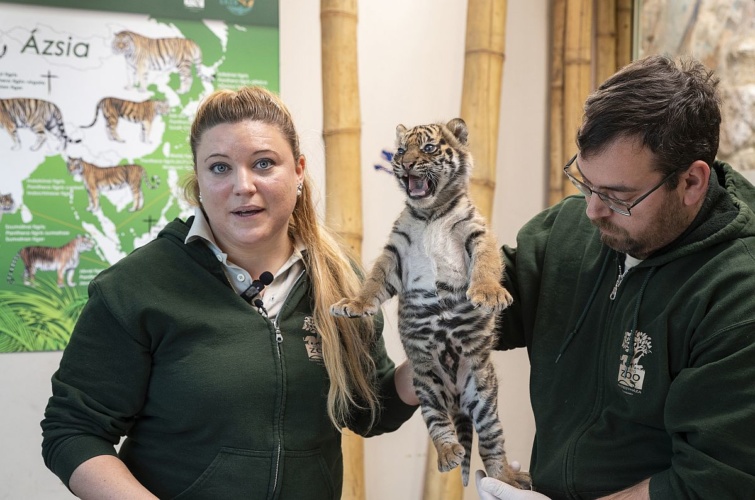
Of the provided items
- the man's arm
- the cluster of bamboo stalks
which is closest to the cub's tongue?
the man's arm

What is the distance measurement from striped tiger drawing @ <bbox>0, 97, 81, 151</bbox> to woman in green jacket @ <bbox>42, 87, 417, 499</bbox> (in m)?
1.21

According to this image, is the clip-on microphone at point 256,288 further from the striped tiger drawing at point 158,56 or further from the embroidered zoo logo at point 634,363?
the striped tiger drawing at point 158,56

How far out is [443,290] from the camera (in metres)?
1.42

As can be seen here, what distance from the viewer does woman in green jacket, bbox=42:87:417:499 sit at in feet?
5.42

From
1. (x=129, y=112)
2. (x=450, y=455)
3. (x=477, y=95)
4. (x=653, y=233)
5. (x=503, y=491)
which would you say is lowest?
(x=503, y=491)

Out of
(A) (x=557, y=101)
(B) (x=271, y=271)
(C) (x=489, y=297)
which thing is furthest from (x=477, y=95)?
(C) (x=489, y=297)

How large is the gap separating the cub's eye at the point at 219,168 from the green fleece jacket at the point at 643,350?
0.74 metres

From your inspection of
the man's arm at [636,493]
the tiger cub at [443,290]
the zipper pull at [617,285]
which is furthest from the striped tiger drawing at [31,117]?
the man's arm at [636,493]

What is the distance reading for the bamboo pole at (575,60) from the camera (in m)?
3.23

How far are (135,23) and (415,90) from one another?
3.86 ft

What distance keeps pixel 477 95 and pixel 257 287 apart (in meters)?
1.64

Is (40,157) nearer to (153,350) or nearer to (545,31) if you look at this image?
(153,350)

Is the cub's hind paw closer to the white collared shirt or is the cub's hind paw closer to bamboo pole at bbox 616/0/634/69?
the white collared shirt

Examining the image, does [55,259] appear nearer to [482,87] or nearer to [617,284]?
Result: [482,87]
